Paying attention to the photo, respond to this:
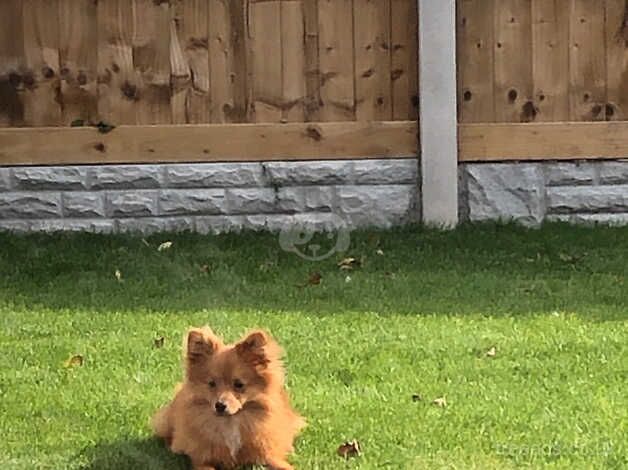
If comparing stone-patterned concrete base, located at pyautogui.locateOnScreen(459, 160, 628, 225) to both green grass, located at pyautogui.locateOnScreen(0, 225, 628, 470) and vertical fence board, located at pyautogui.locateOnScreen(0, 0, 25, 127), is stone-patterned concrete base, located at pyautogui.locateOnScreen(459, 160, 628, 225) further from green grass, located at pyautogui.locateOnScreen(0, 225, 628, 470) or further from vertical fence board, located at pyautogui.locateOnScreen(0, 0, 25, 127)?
vertical fence board, located at pyautogui.locateOnScreen(0, 0, 25, 127)

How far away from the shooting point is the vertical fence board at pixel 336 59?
27.3 ft

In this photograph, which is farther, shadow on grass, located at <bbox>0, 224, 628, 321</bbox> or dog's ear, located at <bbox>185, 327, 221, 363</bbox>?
shadow on grass, located at <bbox>0, 224, 628, 321</bbox>

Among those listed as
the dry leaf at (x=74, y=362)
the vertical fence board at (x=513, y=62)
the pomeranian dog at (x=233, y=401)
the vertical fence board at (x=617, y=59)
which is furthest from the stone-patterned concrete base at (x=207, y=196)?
the pomeranian dog at (x=233, y=401)

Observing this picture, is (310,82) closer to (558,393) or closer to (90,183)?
(90,183)

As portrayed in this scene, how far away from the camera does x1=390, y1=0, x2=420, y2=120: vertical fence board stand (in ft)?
27.5

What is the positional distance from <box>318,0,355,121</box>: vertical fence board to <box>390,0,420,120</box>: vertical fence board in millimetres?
280

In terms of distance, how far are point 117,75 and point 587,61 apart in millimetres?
3101

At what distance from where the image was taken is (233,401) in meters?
4.05

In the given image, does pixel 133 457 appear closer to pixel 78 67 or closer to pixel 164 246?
pixel 164 246

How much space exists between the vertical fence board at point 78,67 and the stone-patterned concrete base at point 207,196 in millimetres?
394

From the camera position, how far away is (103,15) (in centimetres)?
830

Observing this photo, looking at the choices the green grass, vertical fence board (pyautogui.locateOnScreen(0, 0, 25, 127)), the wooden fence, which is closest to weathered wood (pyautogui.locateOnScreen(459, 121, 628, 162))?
the wooden fence

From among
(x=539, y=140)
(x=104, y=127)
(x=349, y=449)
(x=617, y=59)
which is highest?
(x=617, y=59)

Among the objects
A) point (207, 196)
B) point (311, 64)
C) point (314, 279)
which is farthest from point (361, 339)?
point (311, 64)
